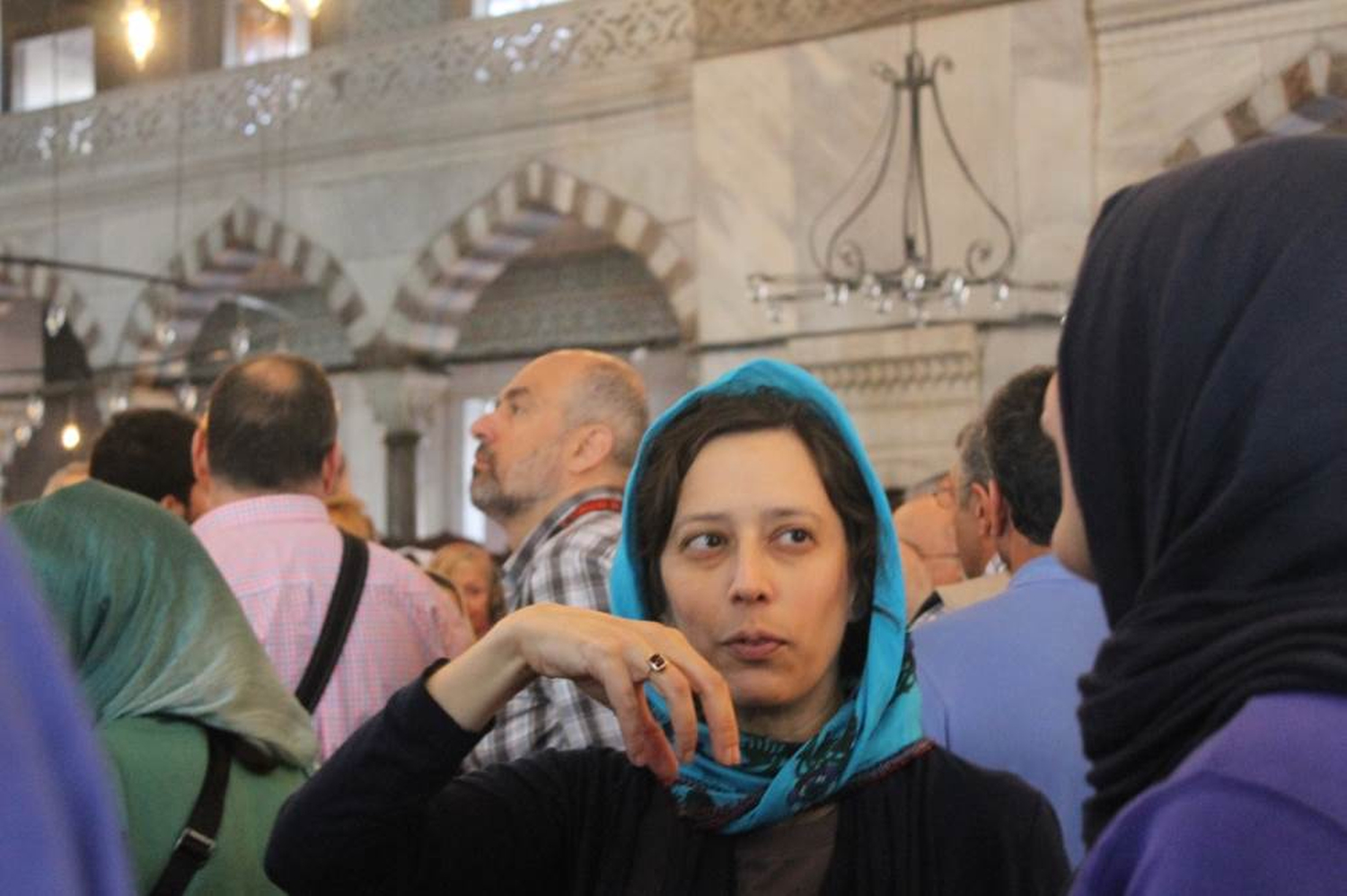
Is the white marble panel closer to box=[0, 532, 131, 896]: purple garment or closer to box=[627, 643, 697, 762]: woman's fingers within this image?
box=[627, 643, 697, 762]: woman's fingers

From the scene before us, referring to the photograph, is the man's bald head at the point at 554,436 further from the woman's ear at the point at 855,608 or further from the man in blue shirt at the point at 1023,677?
the woman's ear at the point at 855,608

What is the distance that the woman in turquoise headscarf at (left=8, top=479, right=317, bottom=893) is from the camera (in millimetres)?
2053

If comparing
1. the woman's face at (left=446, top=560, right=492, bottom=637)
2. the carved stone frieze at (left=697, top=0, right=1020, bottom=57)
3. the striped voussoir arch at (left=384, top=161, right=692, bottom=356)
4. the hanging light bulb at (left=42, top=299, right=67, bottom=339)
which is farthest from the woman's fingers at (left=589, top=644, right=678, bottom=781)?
the hanging light bulb at (left=42, top=299, right=67, bottom=339)

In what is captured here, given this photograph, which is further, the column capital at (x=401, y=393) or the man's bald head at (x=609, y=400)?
the column capital at (x=401, y=393)

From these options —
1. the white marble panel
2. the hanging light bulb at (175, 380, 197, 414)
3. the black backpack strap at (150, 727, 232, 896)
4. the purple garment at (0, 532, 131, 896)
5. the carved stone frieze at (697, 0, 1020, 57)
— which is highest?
the carved stone frieze at (697, 0, 1020, 57)

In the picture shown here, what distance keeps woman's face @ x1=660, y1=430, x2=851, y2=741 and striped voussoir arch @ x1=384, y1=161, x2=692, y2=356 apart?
870 centimetres

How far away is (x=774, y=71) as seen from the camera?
32.4ft

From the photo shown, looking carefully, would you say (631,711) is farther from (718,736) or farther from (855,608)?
(855,608)

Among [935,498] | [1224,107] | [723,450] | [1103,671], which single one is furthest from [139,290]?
[1103,671]

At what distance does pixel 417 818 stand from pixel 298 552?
1486 mm

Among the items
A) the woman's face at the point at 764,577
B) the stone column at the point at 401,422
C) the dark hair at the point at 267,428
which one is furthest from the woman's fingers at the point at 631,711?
the stone column at the point at 401,422

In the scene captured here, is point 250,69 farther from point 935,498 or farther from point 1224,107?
point 935,498

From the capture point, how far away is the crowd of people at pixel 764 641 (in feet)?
3.34

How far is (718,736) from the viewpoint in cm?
146
